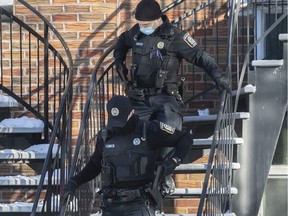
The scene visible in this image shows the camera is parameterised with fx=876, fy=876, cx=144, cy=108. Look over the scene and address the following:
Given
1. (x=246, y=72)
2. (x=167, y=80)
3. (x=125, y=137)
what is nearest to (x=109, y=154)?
(x=125, y=137)

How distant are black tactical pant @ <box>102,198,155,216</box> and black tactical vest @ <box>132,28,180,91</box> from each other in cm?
118

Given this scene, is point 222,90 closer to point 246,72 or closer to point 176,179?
point 246,72

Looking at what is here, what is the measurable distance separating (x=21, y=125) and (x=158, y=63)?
2.03 metres

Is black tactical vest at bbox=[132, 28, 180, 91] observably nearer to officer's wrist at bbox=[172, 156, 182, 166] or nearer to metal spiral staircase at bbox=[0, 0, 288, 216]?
metal spiral staircase at bbox=[0, 0, 288, 216]

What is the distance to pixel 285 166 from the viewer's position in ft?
29.3

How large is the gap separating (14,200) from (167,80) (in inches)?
110

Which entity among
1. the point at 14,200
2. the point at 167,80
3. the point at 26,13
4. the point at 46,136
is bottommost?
the point at 14,200

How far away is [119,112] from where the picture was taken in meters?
6.06

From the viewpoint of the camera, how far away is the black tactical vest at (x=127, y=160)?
603cm

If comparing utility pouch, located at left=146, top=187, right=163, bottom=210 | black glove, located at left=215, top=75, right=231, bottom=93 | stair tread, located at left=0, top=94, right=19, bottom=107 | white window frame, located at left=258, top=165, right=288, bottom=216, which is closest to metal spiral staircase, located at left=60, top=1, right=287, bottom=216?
black glove, located at left=215, top=75, right=231, bottom=93

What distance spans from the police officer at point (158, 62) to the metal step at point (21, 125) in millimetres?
1579

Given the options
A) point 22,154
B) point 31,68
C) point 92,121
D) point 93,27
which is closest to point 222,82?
point 92,121

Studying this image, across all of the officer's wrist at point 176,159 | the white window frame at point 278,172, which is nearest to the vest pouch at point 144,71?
the officer's wrist at point 176,159

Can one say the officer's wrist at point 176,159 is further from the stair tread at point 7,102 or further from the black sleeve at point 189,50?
the stair tread at point 7,102
